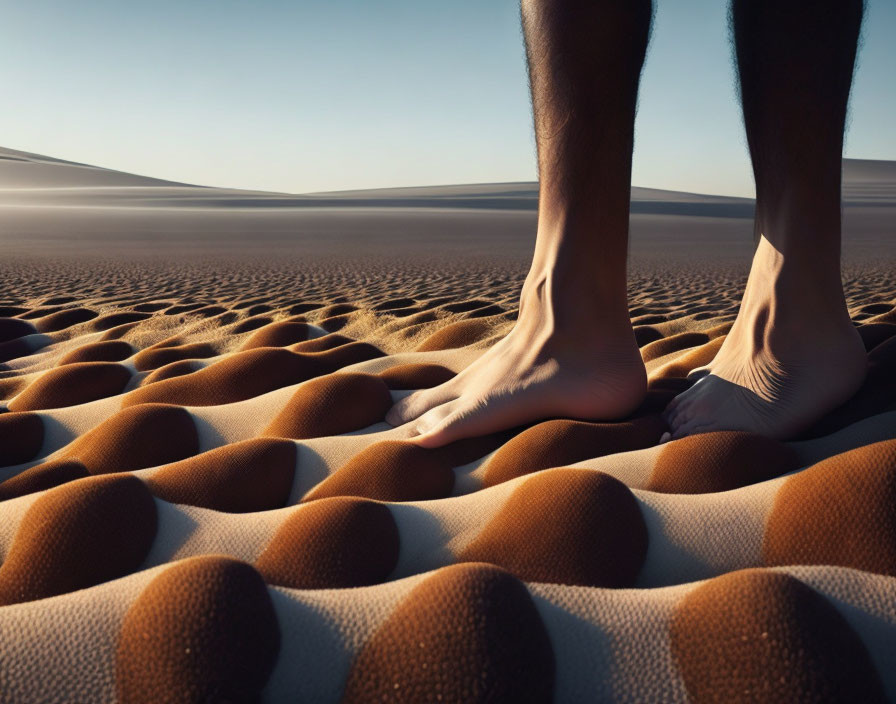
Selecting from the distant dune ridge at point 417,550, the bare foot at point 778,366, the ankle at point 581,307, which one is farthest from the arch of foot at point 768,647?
the ankle at point 581,307

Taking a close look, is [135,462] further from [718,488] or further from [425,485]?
[718,488]

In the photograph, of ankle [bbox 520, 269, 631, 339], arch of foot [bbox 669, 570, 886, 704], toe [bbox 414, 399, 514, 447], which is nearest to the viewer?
arch of foot [bbox 669, 570, 886, 704]

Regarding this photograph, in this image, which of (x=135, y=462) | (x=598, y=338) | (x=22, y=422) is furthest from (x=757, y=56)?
(x=22, y=422)

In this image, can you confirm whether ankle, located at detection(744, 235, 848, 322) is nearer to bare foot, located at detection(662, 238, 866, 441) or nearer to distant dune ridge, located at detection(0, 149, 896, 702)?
bare foot, located at detection(662, 238, 866, 441)

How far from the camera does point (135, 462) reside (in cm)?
91

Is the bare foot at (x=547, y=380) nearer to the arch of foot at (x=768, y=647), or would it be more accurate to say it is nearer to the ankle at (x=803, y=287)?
the ankle at (x=803, y=287)

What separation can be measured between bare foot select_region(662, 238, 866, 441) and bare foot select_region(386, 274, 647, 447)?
0.30 feet

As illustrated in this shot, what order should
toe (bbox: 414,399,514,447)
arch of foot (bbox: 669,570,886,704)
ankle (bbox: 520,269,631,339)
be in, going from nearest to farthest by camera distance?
arch of foot (bbox: 669,570,886,704) < toe (bbox: 414,399,514,447) < ankle (bbox: 520,269,631,339)

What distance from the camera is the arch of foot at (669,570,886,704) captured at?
1.33 ft

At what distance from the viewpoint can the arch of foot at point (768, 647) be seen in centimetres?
41

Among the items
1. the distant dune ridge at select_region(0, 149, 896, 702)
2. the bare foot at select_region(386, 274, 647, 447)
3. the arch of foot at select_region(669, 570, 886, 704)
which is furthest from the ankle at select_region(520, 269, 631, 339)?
the arch of foot at select_region(669, 570, 886, 704)

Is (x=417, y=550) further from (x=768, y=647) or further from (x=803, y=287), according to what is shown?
(x=803, y=287)

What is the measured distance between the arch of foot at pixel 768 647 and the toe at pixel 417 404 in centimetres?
64

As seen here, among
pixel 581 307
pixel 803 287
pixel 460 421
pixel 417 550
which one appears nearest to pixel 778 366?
pixel 803 287
